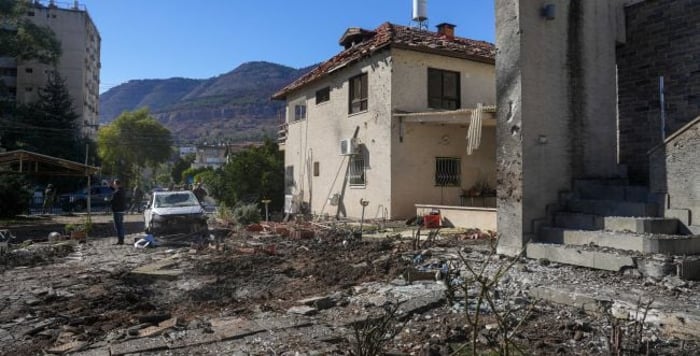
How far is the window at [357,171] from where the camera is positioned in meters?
17.7

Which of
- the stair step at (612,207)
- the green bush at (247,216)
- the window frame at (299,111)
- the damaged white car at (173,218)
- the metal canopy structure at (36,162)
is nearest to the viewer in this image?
the stair step at (612,207)

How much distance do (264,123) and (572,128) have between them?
16462 centimetres

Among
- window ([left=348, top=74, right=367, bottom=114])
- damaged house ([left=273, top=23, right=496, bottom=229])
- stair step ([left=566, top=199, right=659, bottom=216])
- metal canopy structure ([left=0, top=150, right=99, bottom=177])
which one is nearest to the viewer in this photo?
stair step ([left=566, top=199, right=659, bottom=216])

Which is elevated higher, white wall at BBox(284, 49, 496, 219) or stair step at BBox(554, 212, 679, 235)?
white wall at BBox(284, 49, 496, 219)

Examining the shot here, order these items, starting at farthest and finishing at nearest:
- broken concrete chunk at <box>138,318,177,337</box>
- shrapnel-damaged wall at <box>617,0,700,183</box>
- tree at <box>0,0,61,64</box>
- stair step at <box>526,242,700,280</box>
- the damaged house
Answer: tree at <box>0,0,61,64</box>, the damaged house, shrapnel-damaged wall at <box>617,0,700,183</box>, stair step at <box>526,242,700,280</box>, broken concrete chunk at <box>138,318,177,337</box>

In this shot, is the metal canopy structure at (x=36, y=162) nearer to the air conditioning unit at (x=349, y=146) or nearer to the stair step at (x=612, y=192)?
the air conditioning unit at (x=349, y=146)

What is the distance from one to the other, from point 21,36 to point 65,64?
32.5 meters

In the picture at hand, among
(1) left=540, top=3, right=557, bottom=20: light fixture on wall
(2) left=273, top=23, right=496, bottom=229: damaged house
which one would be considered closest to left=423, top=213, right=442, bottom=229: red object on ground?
(2) left=273, top=23, right=496, bottom=229: damaged house

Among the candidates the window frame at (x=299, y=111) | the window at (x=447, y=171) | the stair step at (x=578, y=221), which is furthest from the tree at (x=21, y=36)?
the stair step at (x=578, y=221)

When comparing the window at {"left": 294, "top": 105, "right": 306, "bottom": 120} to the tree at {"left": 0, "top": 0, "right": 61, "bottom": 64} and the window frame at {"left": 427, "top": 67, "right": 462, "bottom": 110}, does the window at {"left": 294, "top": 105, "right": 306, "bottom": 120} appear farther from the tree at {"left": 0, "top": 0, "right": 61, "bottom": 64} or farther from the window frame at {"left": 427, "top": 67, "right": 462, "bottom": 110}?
the tree at {"left": 0, "top": 0, "right": 61, "bottom": 64}

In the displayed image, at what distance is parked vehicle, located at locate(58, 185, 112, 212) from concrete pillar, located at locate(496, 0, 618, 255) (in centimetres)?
2593

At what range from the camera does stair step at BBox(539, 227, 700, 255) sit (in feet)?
20.6

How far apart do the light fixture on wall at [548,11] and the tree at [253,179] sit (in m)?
17.9

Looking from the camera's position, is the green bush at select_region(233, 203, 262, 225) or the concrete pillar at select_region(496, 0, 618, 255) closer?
the concrete pillar at select_region(496, 0, 618, 255)
